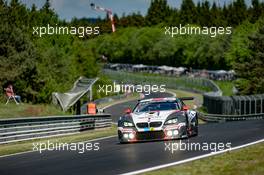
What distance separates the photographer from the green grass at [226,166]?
10479 mm

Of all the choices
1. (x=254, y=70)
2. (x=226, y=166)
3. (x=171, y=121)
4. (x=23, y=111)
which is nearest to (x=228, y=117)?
(x=23, y=111)

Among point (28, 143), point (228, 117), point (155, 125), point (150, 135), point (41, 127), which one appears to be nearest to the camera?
point (155, 125)

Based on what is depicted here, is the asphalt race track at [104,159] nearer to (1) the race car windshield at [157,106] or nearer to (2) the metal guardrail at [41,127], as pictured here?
(1) the race car windshield at [157,106]

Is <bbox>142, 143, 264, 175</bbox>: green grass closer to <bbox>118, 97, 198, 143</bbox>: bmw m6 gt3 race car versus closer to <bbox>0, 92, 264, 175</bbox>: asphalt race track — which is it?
<bbox>0, 92, 264, 175</bbox>: asphalt race track

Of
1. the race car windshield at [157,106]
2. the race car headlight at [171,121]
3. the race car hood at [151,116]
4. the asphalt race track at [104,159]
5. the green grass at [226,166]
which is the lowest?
the asphalt race track at [104,159]

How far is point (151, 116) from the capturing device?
16750 mm

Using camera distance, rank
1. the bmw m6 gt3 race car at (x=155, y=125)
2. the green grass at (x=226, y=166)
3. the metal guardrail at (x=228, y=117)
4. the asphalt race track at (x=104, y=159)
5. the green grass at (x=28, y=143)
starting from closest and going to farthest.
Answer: the green grass at (x=226, y=166) → the asphalt race track at (x=104, y=159) → the bmw m6 gt3 race car at (x=155, y=125) → the green grass at (x=28, y=143) → the metal guardrail at (x=228, y=117)

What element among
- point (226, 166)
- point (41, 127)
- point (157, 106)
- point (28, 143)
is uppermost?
point (157, 106)

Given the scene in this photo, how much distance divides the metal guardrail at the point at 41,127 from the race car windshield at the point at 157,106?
5458 mm

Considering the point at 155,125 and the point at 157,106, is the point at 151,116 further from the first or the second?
the point at 157,106

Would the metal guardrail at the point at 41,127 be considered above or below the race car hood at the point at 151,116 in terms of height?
below

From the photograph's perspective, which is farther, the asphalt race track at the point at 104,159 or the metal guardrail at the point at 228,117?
the metal guardrail at the point at 228,117

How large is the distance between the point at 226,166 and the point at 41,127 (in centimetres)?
1339

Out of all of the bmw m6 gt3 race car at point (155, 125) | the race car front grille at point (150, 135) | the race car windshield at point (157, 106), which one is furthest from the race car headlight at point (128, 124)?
the race car windshield at point (157, 106)
